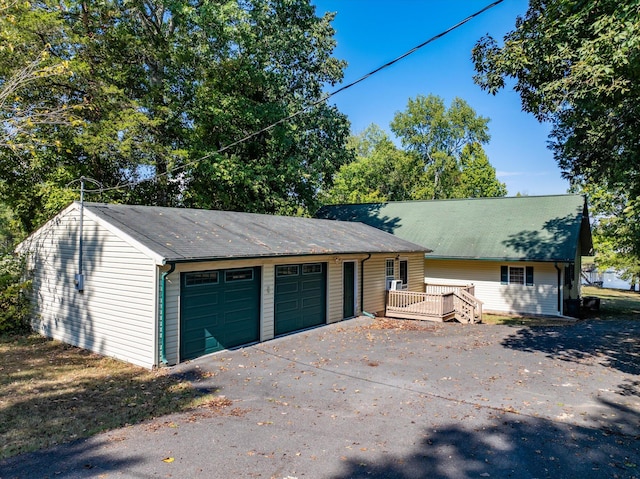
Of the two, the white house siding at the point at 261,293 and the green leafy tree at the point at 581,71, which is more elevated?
the green leafy tree at the point at 581,71

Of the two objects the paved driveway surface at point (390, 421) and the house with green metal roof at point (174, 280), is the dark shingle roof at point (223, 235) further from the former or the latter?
the paved driveway surface at point (390, 421)

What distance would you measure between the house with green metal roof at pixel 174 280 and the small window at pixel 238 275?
1.1 inches

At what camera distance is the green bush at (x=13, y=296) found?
12203mm

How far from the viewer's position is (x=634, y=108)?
385 inches

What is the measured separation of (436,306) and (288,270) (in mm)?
6277

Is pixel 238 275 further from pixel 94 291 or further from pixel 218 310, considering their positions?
pixel 94 291

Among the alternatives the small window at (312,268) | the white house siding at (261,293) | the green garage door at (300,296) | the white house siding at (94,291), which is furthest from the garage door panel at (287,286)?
the white house siding at (94,291)

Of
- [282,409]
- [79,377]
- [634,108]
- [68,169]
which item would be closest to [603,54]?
[634,108]

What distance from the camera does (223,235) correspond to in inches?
453

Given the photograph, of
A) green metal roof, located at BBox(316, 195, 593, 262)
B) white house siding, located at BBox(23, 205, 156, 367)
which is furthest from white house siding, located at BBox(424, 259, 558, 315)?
white house siding, located at BBox(23, 205, 156, 367)

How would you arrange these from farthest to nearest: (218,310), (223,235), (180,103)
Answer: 1. (180,103)
2. (223,235)
3. (218,310)

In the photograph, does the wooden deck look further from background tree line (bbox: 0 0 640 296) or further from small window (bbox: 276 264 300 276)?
background tree line (bbox: 0 0 640 296)

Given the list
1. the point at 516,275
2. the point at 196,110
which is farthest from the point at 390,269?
the point at 196,110

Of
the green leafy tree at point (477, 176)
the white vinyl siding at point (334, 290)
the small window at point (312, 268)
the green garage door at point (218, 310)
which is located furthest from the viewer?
the green leafy tree at point (477, 176)
